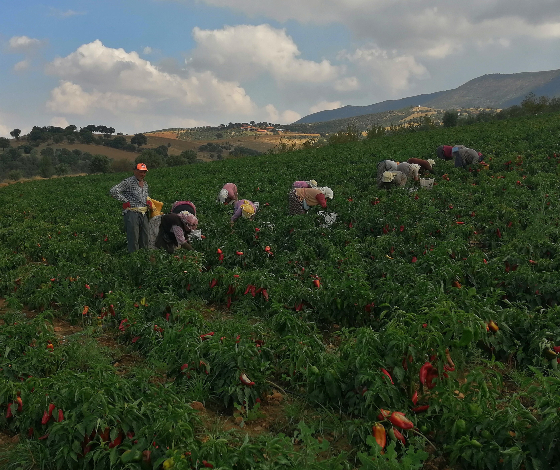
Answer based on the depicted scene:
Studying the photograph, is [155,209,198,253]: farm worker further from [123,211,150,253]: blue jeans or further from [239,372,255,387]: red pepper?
[239,372,255,387]: red pepper

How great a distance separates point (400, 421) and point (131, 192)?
257 inches

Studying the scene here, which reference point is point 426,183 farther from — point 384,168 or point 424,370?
point 424,370

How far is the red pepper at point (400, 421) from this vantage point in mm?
2949

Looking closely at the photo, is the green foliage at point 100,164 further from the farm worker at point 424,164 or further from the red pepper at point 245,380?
the red pepper at point 245,380

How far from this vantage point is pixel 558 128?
19.9 meters

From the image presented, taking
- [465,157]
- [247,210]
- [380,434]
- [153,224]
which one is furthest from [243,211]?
[465,157]

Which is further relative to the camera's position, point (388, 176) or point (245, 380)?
point (388, 176)

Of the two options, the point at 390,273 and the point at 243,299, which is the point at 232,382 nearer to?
the point at 243,299

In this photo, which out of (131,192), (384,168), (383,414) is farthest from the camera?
(384,168)

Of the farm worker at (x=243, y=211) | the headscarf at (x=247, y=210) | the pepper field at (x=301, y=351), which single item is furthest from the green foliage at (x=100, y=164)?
the headscarf at (x=247, y=210)

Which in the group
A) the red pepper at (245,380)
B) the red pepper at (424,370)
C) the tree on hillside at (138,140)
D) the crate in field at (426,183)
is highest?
the tree on hillside at (138,140)

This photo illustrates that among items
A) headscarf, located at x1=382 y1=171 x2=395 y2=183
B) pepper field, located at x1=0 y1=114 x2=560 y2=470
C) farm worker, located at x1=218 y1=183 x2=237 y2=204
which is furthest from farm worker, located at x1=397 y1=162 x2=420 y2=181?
farm worker, located at x1=218 y1=183 x2=237 y2=204

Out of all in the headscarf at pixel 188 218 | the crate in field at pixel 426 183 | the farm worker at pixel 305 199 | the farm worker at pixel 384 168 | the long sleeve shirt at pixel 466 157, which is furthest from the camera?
the long sleeve shirt at pixel 466 157

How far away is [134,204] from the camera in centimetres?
824
